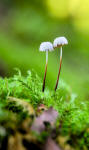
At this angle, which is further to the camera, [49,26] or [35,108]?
[49,26]

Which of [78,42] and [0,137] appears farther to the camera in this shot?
[78,42]

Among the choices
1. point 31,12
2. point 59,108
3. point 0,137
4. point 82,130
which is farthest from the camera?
point 31,12

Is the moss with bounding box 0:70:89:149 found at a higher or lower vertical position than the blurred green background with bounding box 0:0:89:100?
lower

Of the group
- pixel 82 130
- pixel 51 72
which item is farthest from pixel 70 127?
pixel 51 72

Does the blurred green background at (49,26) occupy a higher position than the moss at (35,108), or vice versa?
the blurred green background at (49,26)

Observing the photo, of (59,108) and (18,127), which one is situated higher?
(59,108)

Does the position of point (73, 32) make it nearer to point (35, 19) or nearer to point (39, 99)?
point (35, 19)

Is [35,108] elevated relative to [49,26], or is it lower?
lower

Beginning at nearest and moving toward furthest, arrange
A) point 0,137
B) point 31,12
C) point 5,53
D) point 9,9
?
point 0,137, point 5,53, point 31,12, point 9,9

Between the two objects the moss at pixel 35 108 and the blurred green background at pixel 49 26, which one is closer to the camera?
the moss at pixel 35 108

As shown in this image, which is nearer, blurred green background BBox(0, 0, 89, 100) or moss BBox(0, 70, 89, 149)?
moss BBox(0, 70, 89, 149)

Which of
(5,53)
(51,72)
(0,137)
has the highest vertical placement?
(5,53)
